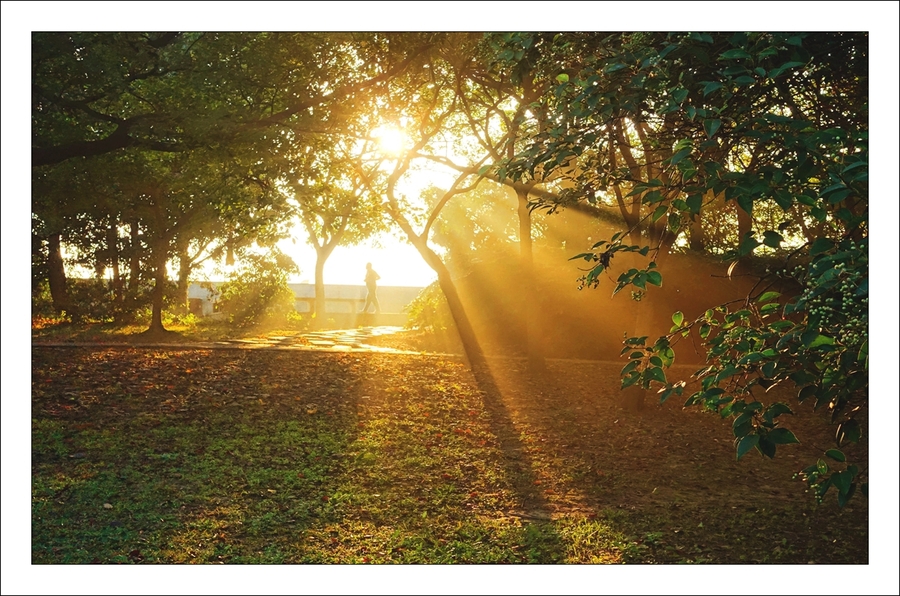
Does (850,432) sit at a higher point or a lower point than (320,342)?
higher

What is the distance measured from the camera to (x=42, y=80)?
8.30 m

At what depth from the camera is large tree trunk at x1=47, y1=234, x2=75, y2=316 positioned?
16672mm

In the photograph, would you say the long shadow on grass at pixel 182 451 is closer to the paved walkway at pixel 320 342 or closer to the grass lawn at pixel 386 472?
the grass lawn at pixel 386 472

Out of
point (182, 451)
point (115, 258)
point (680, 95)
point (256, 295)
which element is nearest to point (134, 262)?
point (115, 258)

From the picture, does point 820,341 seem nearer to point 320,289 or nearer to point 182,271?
point 182,271

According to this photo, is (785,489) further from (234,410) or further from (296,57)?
(296,57)

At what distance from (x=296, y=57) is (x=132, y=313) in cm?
897

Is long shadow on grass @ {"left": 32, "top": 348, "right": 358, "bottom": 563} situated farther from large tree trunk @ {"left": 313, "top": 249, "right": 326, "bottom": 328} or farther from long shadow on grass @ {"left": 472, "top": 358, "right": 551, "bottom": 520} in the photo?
large tree trunk @ {"left": 313, "top": 249, "right": 326, "bottom": 328}

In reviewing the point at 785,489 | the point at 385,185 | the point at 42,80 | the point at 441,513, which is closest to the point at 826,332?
the point at 441,513

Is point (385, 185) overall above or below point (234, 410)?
above

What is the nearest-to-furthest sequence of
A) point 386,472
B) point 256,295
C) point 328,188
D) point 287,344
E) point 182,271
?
point 386,472 < point 328,188 < point 287,344 < point 182,271 < point 256,295

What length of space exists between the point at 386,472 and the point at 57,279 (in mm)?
12413

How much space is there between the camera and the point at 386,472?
731 centimetres

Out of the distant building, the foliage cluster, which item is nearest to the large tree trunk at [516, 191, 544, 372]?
Result: the foliage cluster
